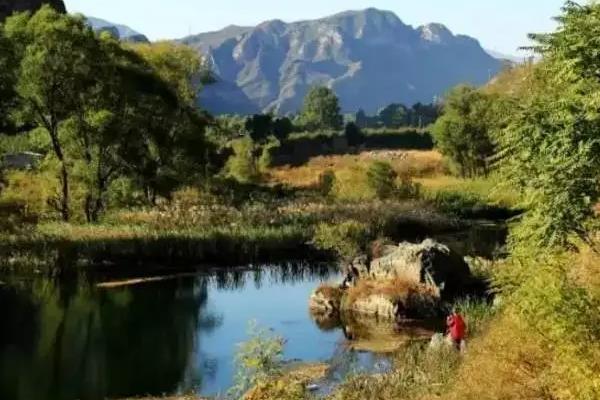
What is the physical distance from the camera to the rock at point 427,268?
24141 millimetres

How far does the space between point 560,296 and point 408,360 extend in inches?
337

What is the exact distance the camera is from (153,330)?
78.8 ft

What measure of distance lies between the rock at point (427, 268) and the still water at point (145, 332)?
2.66m

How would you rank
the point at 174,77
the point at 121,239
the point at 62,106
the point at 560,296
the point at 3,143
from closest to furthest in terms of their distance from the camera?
the point at 560,296 < the point at 121,239 < the point at 62,106 < the point at 3,143 < the point at 174,77

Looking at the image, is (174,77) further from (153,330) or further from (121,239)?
(153,330)

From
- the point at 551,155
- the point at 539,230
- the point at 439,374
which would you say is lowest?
the point at 439,374

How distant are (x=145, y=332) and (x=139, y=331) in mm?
205

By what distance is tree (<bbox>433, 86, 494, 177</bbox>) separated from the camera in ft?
217

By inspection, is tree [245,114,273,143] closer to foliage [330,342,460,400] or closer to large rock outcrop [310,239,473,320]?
large rock outcrop [310,239,473,320]

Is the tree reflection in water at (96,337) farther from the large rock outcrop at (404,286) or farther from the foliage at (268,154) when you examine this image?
the foliage at (268,154)

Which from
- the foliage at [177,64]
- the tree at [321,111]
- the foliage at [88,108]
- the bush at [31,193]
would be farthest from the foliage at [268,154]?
the tree at [321,111]

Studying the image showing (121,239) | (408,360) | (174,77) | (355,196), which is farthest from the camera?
(174,77)

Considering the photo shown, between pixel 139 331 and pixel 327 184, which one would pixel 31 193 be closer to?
pixel 139 331

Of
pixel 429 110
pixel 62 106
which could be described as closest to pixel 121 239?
pixel 62 106
